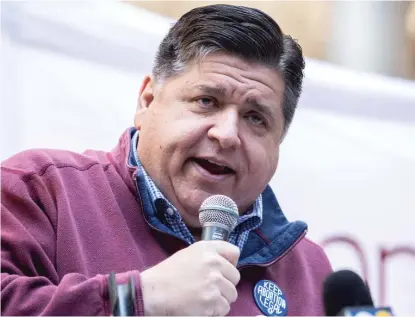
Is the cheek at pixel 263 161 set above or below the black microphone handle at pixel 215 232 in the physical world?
above

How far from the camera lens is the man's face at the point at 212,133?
1.45 metres

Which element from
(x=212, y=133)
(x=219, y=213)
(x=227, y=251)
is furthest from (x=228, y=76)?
(x=227, y=251)

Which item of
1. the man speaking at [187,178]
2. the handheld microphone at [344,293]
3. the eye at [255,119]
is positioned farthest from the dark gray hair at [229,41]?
the handheld microphone at [344,293]

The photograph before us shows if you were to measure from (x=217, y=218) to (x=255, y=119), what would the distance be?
0.47m

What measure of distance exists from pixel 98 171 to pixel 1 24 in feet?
1.58

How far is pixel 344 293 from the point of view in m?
1.05

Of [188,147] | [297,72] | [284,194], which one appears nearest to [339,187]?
[284,194]

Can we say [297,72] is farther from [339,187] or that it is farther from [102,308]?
[102,308]

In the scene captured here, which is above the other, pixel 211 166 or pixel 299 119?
pixel 299 119

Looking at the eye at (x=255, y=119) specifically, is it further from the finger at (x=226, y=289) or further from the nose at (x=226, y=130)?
the finger at (x=226, y=289)

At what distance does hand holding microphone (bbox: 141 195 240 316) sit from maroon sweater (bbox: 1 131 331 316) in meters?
0.03

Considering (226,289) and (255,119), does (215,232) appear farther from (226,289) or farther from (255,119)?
(255,119)

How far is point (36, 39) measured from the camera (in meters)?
1.80

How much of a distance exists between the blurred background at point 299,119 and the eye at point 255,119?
47cm
